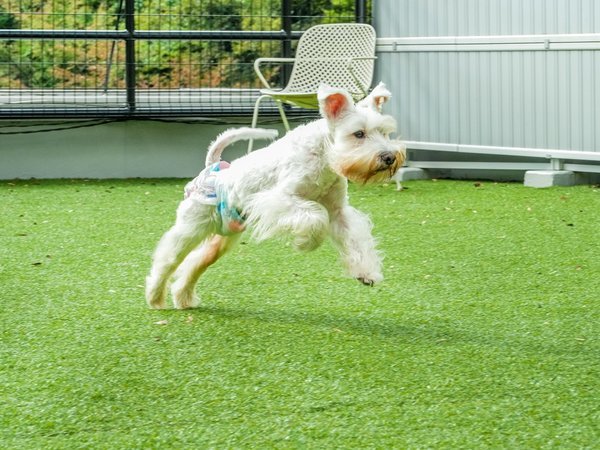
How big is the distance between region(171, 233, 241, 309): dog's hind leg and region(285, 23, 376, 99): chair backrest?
14.7 feet

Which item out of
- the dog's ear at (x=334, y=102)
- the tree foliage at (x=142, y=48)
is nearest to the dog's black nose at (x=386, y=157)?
the dog's ear at (x=334, y=102)

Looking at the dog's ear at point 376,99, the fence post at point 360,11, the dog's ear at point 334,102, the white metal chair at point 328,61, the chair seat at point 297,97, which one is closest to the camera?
the dog's ear at point 334,102

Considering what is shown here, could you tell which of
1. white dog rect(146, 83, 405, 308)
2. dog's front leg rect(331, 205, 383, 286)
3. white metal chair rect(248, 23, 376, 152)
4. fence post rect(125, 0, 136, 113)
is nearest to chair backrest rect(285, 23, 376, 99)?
white metal chair rect(248, 23, 376, 152)

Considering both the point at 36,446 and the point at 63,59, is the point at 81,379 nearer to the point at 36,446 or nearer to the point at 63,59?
the point at 36,446

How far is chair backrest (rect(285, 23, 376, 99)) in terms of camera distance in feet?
31.0

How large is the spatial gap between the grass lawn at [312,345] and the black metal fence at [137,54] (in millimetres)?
3207

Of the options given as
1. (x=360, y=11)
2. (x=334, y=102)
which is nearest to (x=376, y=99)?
(x=334, y=102)

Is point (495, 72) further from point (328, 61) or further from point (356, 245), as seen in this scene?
point (356, 245)

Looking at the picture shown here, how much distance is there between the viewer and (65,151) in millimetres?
10312

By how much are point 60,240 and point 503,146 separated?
425cm

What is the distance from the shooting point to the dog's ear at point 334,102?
438 cm

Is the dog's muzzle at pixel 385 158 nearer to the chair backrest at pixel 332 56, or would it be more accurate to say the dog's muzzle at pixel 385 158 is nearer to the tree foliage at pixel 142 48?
the chair backrest at pixel 332 56

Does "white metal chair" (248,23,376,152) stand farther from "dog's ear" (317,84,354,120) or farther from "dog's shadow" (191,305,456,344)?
"dog's ear" (317,84,354,120)

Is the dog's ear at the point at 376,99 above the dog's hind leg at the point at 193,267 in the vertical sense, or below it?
above
